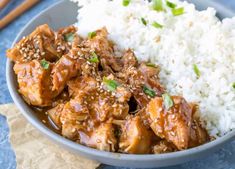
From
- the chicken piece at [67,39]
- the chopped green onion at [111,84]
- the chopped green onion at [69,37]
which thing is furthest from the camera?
the chopped green onion at [69,37]

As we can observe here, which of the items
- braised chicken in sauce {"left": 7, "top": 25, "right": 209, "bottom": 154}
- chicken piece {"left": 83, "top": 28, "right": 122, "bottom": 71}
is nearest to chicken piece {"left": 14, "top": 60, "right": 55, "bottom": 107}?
braised chicken in sauce {"left": 7, "top": 25, "right": 209, "bottom": 154}

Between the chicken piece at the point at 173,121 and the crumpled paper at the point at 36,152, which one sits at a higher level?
the chicken piece at the point at 173,121

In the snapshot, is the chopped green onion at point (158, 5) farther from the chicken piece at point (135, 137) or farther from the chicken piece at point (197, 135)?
the chicken piece at point (135, 137)

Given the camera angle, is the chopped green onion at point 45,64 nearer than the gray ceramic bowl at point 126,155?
No

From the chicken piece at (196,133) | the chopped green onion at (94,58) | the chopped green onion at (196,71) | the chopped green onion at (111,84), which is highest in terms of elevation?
the chopped green onion at (94,58)

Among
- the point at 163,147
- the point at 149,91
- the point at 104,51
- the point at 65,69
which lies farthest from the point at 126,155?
the point at 104,51

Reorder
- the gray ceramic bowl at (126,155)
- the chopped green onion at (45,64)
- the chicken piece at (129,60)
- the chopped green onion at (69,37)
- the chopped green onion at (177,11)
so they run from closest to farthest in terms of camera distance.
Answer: the gray ceramic bowl at (126,155) < the chopped green onion at (45,64) < the chicken piece at (129,60) < the chopped green onion at (69,37) < the chopped green onion at (177,11)

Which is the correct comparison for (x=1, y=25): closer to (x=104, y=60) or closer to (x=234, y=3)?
(x=104, y=60)

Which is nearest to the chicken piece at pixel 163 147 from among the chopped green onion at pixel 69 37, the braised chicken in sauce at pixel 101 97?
the braised chicken in sauce at pixel 101 97
